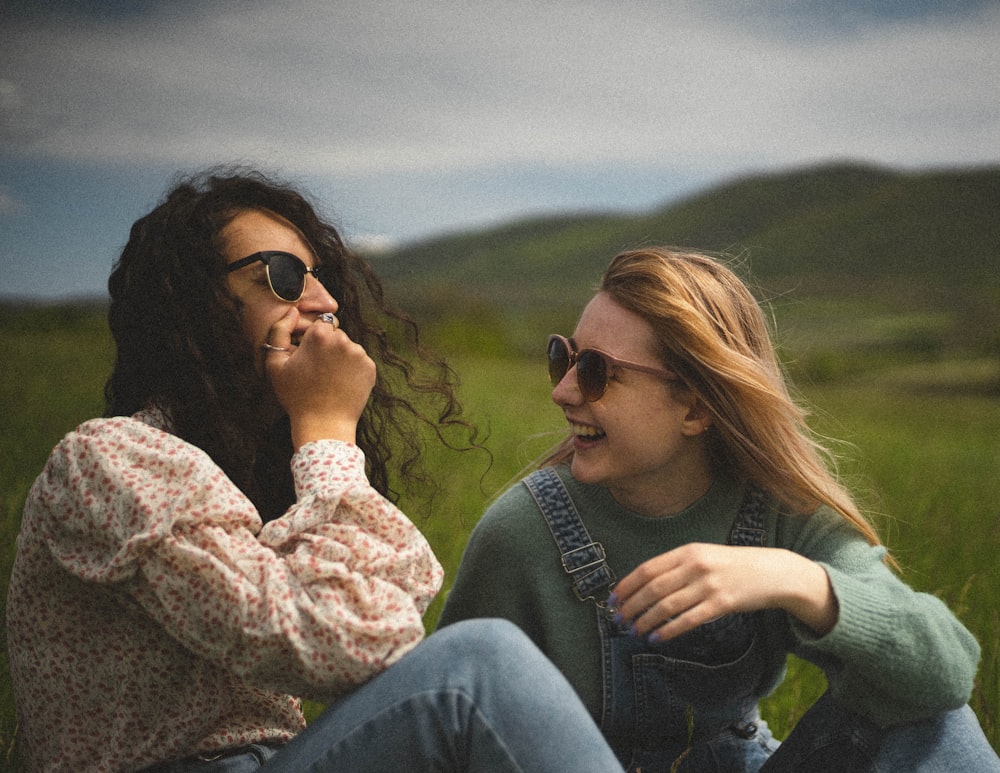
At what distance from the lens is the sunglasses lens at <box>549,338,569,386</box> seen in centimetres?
211

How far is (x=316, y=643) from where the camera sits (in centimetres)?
136

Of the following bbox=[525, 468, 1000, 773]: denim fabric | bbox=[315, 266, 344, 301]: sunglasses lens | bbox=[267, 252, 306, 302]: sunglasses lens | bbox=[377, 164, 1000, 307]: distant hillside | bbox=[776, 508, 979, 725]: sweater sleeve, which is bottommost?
bbox=[377, 164, 1000, 307]: distant hillside

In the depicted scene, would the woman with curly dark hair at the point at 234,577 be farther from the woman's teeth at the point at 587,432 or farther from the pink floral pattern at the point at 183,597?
the woman's teeth at the point at 587,432

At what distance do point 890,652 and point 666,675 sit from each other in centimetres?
50

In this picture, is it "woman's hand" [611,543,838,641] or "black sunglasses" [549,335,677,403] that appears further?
"black sunglasses" [549,335,677,403]

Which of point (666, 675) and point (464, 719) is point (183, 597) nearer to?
point (464, 719)

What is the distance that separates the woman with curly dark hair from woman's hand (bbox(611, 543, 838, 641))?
0.71 feet

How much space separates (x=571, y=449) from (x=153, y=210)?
1.10 metres

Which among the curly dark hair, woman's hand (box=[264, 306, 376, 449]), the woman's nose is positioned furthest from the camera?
the woman's nose

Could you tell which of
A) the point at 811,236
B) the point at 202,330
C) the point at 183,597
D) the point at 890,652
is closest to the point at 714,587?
the point at 890,652

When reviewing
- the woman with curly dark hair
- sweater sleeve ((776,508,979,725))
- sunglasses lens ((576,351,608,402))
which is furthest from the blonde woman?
the woman with curly dark hair

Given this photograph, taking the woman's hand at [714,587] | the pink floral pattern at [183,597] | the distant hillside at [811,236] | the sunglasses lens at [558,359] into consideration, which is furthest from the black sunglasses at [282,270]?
the distant hillside at [811,236]

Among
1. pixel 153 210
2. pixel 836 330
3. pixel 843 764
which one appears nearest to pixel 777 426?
pixel 843 764

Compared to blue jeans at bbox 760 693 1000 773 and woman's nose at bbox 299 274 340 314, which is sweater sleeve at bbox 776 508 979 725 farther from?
woman's nose at bbox 299 274 340 314
